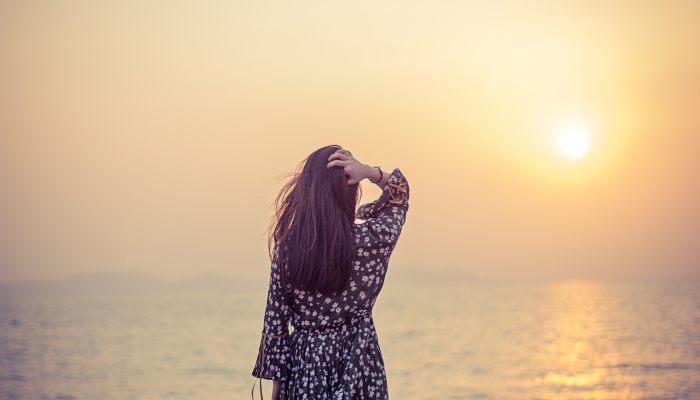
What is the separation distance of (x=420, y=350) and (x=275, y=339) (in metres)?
23.5

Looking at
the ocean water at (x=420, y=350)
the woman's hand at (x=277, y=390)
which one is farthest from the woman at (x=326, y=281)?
the ocean water at (x=420, y=350)

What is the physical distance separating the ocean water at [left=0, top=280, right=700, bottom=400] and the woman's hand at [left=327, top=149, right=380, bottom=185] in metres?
12.9

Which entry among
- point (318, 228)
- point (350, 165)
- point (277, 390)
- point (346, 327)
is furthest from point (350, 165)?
point (277, 390)

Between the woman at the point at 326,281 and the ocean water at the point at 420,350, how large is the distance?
12.7m

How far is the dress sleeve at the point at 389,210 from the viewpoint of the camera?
2.59m

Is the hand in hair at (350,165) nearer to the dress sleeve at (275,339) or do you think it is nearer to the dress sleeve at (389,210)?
the dress sleeve at (389,210)

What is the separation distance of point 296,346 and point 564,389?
14.3 meters

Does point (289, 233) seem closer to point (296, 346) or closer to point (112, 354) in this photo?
point (296, 346)

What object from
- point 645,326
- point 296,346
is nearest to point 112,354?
point 645,326

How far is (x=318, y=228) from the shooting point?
2.45 metres

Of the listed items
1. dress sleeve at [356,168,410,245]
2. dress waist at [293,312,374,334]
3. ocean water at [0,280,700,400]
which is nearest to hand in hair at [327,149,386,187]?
dress sleeve at [356,168,410,245]

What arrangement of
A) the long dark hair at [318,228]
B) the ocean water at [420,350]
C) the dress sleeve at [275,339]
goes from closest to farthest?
1. the long dark hair at [318,228]
2. the dress sleeve at [275,339]
3. the ocean water at [420,350]

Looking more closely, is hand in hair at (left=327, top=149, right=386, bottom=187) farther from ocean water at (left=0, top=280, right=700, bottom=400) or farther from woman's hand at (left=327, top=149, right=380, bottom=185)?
ocean water at (left=0, top=280, right=700, bottom=400)

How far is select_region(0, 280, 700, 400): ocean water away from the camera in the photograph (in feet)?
54.8
